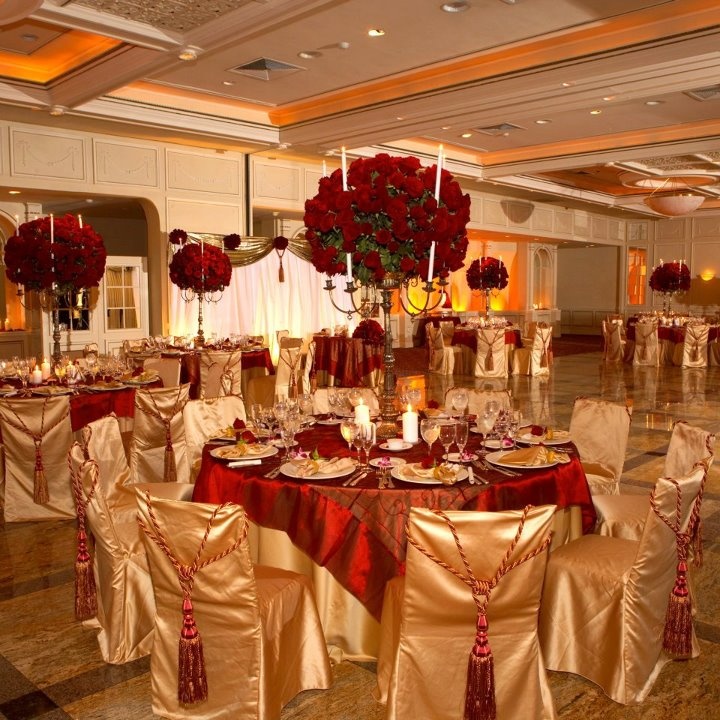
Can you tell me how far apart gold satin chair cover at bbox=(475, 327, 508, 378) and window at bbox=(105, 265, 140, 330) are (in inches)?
208

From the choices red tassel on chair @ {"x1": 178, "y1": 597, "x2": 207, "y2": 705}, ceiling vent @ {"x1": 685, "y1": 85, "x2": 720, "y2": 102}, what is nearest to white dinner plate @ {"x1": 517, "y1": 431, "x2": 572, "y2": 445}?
red tassel on chair @ {"x1": 178, "y1": 597, "x2": 207, "y2": 705}

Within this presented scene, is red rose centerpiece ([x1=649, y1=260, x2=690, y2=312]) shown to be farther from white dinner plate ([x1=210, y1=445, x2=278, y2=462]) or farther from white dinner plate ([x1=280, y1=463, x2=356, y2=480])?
white dinner plate ([x1=280, y1=463, x2=356, y2=480])

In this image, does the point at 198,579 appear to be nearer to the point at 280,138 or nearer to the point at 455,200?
the point at 455,200

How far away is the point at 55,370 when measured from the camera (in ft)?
19.4

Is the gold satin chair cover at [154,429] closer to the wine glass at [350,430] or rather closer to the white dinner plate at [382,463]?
the wine glass at [350,430]

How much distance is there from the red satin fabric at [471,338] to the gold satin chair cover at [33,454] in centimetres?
843

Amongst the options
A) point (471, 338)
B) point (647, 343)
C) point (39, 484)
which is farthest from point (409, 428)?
point (647, 343)

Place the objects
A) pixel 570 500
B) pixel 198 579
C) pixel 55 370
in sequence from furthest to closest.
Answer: pixel 55 370
pixel 570 500
pixel 198 579

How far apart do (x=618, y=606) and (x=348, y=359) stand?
7731 mm

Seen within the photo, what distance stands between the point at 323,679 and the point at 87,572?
3.83ft

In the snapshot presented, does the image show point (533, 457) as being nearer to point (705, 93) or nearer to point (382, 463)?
point (382, 463)

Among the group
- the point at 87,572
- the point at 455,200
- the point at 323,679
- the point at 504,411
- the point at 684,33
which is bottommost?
the point at 323,679

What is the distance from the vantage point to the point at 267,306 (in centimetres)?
1227

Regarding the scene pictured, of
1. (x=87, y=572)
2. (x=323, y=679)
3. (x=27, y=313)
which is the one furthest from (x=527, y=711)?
(x=27, y=313)
